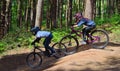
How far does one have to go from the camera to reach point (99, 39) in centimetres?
1351

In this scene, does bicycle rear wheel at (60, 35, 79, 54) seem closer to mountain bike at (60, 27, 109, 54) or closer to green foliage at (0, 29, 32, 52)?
mountain bike at (60, 27, 109, 54)

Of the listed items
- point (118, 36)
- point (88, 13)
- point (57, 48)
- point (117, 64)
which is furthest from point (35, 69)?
point (88, 13)

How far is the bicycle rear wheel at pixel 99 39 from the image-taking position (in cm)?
1362

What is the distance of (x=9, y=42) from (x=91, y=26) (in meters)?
7.31

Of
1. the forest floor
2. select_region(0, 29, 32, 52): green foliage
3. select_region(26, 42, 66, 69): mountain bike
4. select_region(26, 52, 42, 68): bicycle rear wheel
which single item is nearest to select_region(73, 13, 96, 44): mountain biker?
the forest floor

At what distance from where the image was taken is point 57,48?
14070 mm

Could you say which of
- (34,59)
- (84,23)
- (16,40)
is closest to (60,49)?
(34,59)

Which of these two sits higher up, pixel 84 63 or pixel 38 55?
pixel 84 63

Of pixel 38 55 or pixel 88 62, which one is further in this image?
pixel 38 55

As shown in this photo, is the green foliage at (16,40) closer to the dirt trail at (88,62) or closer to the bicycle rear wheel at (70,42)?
the dirt trail at (88,62)

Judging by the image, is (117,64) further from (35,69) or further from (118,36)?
(118,36)

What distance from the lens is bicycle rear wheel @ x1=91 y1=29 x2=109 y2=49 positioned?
1362 centimetres

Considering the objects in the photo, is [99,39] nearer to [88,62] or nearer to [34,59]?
[88,62]

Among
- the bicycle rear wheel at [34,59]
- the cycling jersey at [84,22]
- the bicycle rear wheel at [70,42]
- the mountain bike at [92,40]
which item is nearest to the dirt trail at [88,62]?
the bicycle rear wheel at [34,59]
